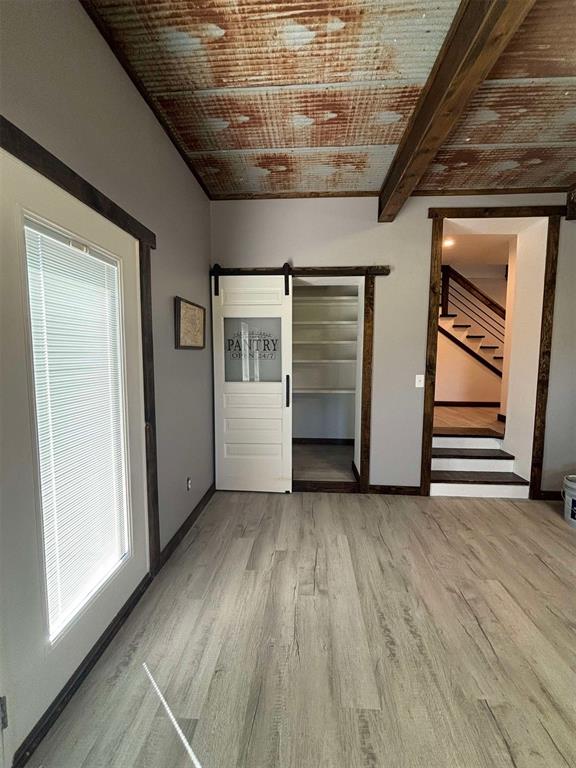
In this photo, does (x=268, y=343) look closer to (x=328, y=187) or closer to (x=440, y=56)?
(x=328, y=187)

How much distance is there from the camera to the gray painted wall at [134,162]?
43.1 inches

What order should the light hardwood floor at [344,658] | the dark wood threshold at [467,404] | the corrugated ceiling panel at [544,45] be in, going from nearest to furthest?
1. the light hardwood floor at [344,658]
2. the corrugated ceiling panel at [544,45]
3. the dark wood threshold at [467,404]

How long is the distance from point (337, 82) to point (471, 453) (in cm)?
333

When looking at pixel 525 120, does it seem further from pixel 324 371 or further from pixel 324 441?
pixel 324 441

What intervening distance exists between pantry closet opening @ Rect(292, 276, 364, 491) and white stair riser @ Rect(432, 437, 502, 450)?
39.3 inches

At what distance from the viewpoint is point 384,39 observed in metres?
1.47

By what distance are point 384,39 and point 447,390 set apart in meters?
5.48

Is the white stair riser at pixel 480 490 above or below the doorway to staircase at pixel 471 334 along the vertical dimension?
below

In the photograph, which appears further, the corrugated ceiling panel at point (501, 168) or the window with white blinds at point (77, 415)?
the corrugated ceiling panel at point (501, 168)

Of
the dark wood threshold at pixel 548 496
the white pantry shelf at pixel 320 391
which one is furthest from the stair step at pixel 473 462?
the white pantry shelf at pixel 320 391

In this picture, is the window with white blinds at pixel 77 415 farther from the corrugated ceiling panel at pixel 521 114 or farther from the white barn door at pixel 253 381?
the corrugated ceiling panel at pixel 521 114

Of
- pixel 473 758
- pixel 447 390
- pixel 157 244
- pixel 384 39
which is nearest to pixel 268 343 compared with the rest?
pixel 157 244

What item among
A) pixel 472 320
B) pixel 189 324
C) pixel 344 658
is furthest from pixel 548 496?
pixel 472 320

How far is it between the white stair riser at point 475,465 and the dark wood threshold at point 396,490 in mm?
399
